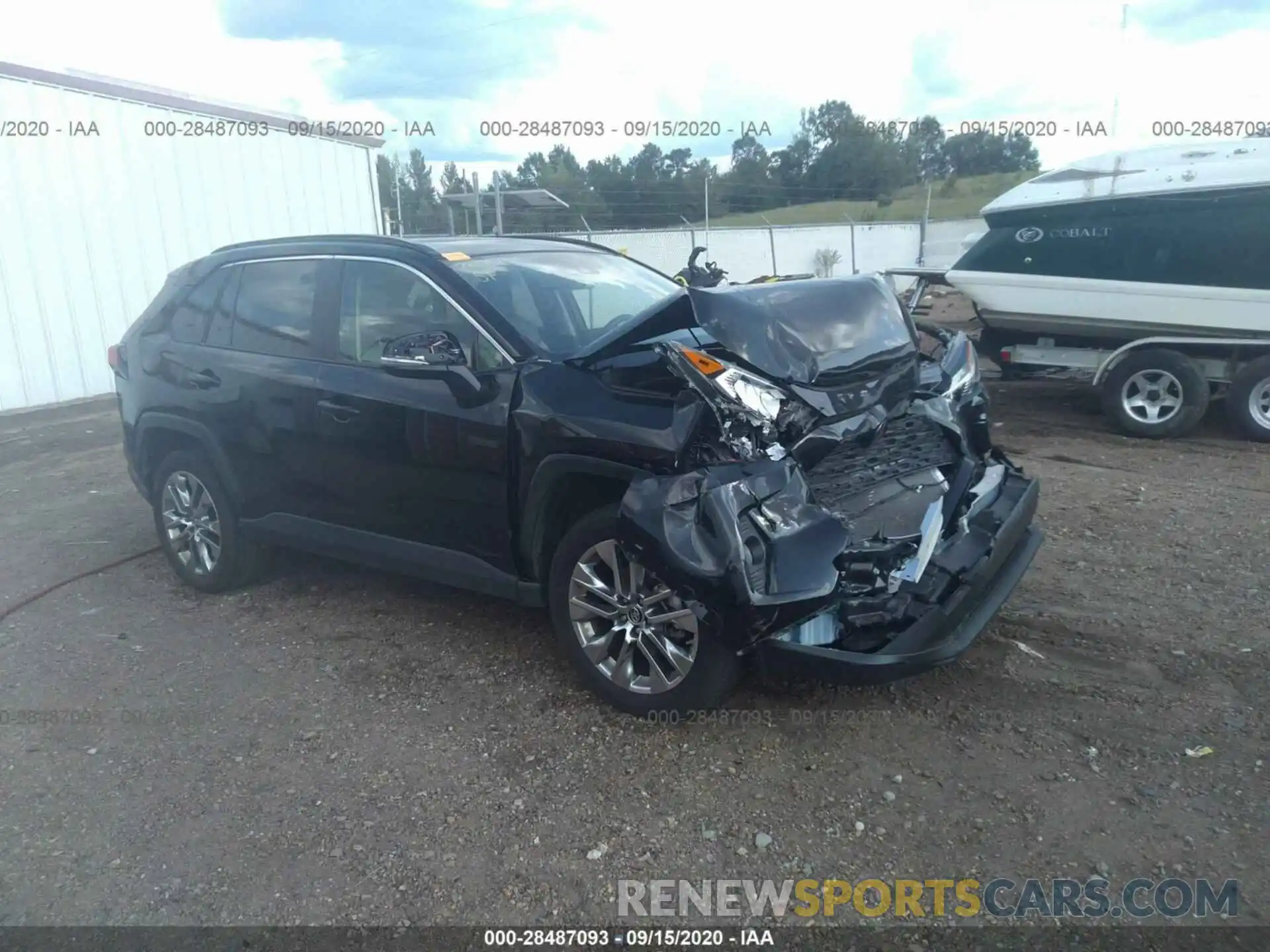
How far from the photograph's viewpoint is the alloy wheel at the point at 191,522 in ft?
17.1

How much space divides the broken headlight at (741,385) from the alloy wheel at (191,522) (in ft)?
10.4

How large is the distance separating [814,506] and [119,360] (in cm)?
447

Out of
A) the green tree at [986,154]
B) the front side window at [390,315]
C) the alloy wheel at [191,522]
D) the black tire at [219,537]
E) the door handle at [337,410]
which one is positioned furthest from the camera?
the green tree at [986,154]

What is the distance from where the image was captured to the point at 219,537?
5.15 metres

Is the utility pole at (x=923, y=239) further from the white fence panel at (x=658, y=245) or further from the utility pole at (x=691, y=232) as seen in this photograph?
the white fence panel at (x=658, y=245)

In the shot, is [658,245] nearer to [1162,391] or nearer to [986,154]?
[1162,391]

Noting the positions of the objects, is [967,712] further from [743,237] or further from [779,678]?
[743,237]

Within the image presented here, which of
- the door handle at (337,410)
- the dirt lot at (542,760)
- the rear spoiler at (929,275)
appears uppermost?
the rear spoiler at (929,275)

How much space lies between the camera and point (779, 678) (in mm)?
3891

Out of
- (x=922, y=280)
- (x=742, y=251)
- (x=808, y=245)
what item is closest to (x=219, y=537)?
(x=922, y=280)

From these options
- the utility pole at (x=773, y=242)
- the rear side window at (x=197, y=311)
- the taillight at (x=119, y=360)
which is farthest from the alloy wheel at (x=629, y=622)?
the utility pole at (x=773, y=242)

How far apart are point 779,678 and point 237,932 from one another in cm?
215

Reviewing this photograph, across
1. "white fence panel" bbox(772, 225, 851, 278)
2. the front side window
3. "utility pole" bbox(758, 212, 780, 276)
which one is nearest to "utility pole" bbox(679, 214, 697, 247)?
"utility pole" bbox(758, 212, 780, 276)

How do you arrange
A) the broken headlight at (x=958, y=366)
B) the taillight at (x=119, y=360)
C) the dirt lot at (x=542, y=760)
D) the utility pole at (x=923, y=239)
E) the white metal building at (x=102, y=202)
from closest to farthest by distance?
1. the dirt lot at (x=542, y=760)
2. the broken headlight at (x=958, y=366)
3. the taillight at (x=119, y=360)
4. the white metal building at (x=102, y=202)
5. the utility pole at (x=923, y=239)
